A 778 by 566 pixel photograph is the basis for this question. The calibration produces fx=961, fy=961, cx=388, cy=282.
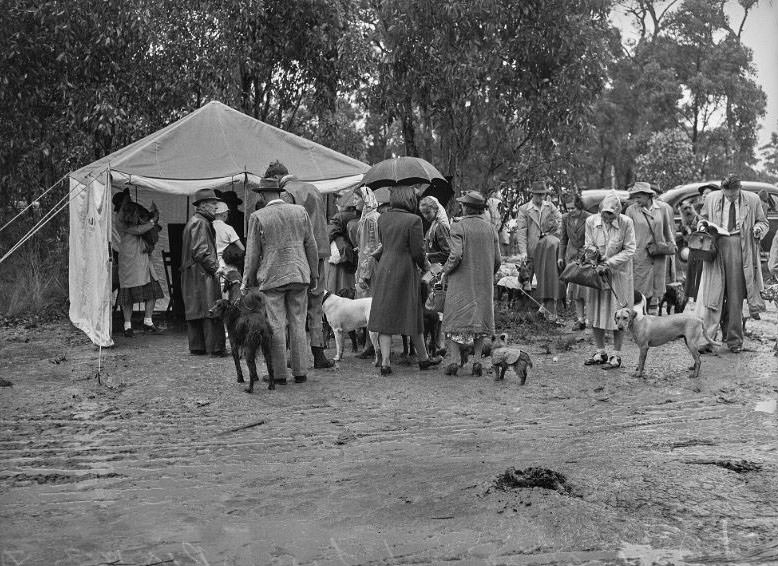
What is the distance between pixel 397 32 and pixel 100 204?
232 inches

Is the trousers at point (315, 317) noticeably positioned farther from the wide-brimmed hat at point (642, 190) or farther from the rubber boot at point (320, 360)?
the wide-brimmed hat at point (642, 190)

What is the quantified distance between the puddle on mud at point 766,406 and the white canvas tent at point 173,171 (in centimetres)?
641

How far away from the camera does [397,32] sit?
14938 millimetres

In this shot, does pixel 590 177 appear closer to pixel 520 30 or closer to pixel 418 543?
pixel 520 30

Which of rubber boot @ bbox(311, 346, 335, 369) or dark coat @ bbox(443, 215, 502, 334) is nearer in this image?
dark coat @ bbox(443, 215, 502, 334)

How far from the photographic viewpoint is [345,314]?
10062mm

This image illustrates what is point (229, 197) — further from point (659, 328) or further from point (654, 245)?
point (659, 328)

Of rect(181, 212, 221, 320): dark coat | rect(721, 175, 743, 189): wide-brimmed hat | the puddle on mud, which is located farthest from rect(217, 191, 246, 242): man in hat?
the puddle on mud

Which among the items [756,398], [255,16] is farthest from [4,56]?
[756,398]

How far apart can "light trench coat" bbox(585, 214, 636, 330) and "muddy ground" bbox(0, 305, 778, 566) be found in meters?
0.63

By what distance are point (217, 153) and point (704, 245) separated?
6004mm

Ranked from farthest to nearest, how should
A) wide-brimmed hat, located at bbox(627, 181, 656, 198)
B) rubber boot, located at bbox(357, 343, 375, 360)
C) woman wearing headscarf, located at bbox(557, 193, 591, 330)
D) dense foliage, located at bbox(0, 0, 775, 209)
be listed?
dense foliage, located at bbox(0, 0, 775, 209), woman wearing headscarf, located at bbox(557, 193, 591, 330), wide-brimmed hat, located at bbox(627, 181, 656, 198), rubber boot, located at bbox(357, 343, 375, 360)

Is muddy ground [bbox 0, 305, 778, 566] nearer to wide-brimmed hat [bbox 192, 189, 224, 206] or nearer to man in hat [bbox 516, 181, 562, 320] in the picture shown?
wide-brimmed hat [bbox 192, 189, 224, 206]

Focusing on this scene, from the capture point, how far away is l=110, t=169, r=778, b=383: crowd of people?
8.88 metres
